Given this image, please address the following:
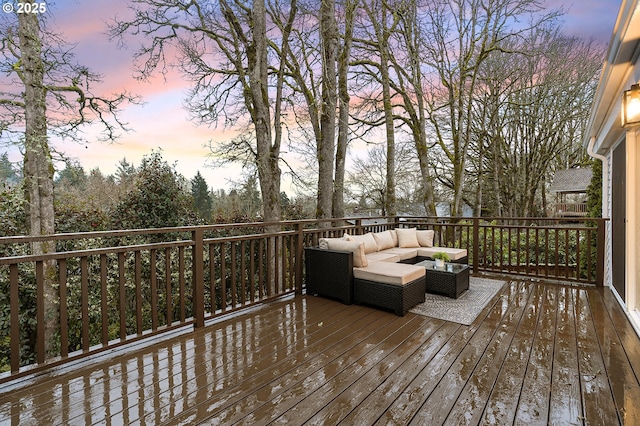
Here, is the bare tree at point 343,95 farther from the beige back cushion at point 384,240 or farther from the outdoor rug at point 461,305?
the outdoor rug at point 461,305

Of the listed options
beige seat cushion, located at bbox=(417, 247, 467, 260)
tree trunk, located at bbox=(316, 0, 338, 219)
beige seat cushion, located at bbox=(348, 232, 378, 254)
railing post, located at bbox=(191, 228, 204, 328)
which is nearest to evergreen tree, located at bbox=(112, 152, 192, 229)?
tree trunk, located at bbox=(316, 0, 338, 219)

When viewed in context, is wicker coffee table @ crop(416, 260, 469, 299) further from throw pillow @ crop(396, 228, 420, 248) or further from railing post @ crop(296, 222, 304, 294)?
railing post @ crop(296, 222, 304, 294)

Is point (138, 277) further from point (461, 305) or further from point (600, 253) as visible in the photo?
point (600, 253)

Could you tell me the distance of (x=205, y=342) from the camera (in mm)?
2910

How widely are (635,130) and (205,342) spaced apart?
4671mm

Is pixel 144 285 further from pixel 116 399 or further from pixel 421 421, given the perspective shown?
pixel 421 421

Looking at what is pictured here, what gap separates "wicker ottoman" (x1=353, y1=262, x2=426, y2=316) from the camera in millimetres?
3625

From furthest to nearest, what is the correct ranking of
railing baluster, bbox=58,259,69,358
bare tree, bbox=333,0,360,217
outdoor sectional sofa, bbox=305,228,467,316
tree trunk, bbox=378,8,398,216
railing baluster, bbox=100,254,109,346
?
tree trunk, bbox=378,8,398,216 < bare tree, bbox=333,0,360,217 < outdoor sectional sofa, bbox=305,228,467,316 < railing baluster, bbox=100,254,109,346 < railing baluster, bbox=58,259,69,358

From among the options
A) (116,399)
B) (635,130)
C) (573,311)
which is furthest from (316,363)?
(635,130)

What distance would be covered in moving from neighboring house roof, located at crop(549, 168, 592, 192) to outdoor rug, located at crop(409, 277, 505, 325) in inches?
451

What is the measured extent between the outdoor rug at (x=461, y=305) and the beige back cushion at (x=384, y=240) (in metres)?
1.23

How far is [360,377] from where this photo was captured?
230cm

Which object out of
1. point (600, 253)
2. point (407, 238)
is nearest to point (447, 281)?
point (407, 238)

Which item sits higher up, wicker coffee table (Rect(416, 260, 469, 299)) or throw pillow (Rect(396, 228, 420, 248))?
throw pillow (Rect(396, 228, 420, 248))
